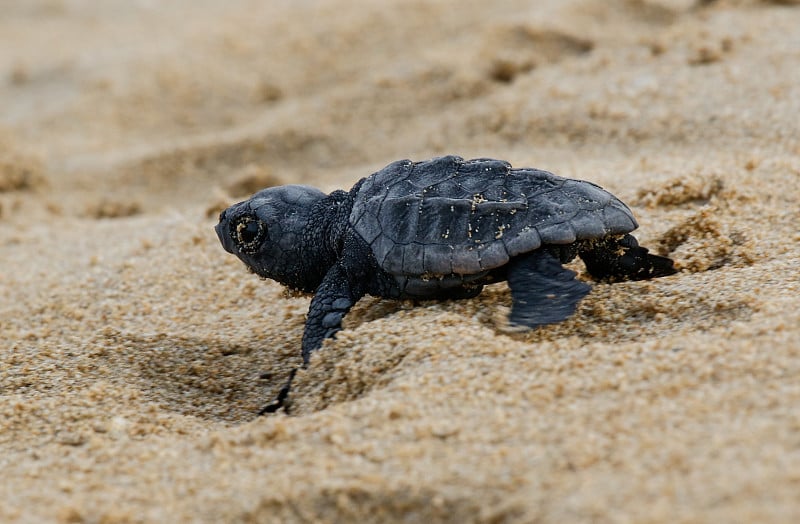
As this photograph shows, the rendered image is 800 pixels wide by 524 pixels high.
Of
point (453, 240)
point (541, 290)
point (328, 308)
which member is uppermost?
point (453, 240)

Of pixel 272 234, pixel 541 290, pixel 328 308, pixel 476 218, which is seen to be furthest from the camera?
pixel 272 234

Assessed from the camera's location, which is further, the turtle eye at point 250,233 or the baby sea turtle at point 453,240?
the turtle eye at point 250,233

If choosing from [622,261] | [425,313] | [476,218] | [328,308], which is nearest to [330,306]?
[328,308]

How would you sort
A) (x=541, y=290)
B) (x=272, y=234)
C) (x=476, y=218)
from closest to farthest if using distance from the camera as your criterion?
(x=541, y=290) < (x=476, y=218) < (x=272, y=234)

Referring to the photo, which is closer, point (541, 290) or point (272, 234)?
point (541, 290)

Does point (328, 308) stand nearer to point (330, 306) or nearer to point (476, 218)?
point (330, 306)

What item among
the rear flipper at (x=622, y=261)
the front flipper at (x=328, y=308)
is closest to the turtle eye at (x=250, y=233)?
the front flipper at (x=328, y=308)

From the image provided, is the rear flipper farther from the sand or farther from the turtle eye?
the turtle eye

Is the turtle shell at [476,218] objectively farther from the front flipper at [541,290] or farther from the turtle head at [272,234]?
the turtle head at [272,234]
